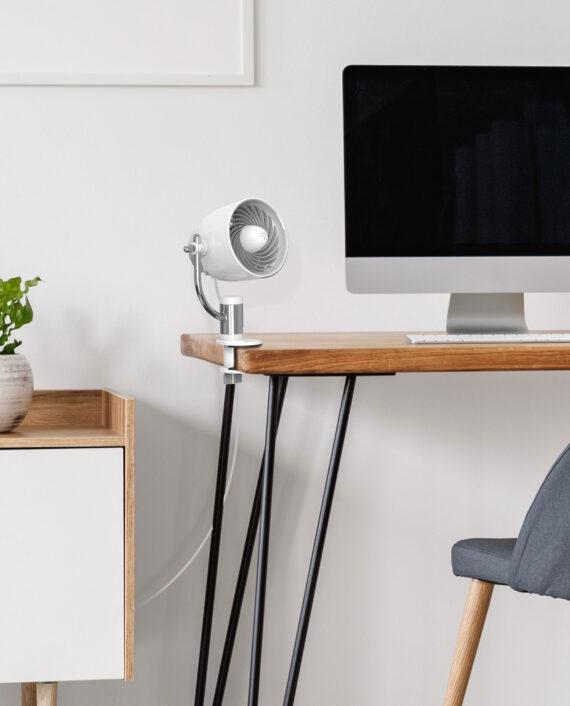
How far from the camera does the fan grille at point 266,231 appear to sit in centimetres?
153

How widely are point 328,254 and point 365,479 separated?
463mm

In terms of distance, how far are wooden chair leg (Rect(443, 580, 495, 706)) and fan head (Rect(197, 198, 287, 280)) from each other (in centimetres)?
58

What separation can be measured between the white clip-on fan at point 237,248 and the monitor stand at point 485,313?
321 millimetres

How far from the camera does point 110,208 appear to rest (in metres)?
1.92

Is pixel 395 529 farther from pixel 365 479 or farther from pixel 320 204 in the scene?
pixel 320 204

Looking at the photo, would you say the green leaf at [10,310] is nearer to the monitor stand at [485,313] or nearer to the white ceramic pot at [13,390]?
the white ceramic pot at [13,390]

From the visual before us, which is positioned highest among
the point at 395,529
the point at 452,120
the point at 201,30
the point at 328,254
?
the point at 201,30

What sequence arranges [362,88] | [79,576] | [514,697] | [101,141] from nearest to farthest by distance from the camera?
[79,576], [362,88], [101,141], [514,697]

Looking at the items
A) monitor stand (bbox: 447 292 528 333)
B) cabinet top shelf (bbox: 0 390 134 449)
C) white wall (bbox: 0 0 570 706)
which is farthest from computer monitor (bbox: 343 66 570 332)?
cabinet top shelf (bbox: 0 390 134 449)

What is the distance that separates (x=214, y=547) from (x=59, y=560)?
0.39 meters

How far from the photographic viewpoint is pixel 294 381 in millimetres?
1982

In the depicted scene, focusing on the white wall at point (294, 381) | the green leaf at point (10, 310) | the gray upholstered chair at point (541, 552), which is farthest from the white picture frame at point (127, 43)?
the gray upholstered chair at point (541, 552)

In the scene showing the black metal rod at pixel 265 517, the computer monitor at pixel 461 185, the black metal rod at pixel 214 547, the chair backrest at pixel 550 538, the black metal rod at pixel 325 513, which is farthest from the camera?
the black metal rod at pixel 214 547

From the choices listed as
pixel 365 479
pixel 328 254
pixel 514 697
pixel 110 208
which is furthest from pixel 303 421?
pixel 514 697
